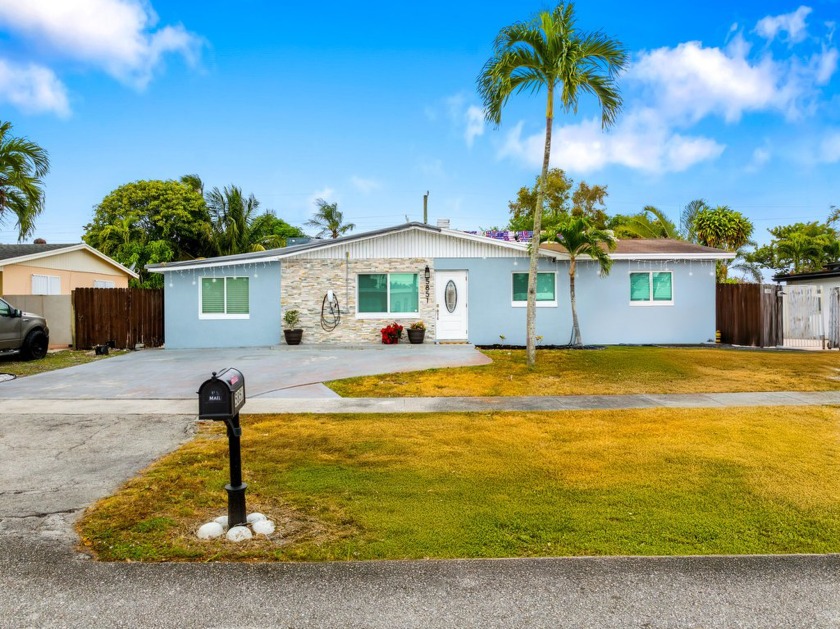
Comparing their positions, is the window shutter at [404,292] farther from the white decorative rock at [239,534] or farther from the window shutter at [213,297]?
the white decorative rock at [239,534]

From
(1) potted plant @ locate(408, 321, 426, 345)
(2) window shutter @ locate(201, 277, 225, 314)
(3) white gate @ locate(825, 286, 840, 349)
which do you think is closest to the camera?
(1) potted plant @ locate(408, 321, 426, 345)

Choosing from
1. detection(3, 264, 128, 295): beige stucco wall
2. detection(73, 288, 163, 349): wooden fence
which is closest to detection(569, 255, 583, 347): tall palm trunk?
detection(73, 288, 163, 349): wooden fence

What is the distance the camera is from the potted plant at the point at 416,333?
16047 millimetres

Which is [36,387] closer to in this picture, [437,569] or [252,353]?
[252,353]

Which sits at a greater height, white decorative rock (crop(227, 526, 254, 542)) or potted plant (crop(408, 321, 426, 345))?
potted plant (crop(408, 321, 426, 345))

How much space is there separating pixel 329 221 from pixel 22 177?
23043 millimetres

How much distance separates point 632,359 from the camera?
12.5m

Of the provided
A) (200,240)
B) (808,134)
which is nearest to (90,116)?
(200,240)

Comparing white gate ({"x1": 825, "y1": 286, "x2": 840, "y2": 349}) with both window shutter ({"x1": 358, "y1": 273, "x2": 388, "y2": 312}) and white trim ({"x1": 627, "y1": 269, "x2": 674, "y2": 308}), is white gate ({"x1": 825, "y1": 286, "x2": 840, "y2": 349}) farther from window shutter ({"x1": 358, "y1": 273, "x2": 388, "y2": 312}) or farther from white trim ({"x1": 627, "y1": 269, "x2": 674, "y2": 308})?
window shutter ({"x1": 358, "y1": 273, "x2": 388, "y2": 312})

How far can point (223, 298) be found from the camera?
16484 mm

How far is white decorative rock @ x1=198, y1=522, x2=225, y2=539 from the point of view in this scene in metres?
3.58

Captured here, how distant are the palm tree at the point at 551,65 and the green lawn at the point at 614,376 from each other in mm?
3256

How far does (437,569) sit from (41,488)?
3729 millimetres

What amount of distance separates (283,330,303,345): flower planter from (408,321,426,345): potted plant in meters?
3.28
